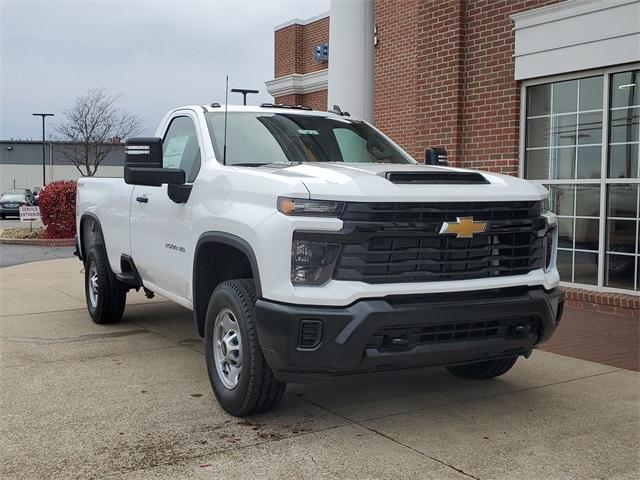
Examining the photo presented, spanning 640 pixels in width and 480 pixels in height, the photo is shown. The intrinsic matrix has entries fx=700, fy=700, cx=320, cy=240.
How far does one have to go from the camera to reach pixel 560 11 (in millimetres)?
7812

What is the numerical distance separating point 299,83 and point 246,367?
15.5m

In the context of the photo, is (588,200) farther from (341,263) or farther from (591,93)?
(341,263)

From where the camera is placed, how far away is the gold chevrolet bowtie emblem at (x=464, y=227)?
4.00 metres

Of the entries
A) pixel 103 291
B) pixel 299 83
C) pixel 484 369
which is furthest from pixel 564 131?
pixel 299 83

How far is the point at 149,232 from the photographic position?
19.1 feet

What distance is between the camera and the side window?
Answer: 211 inches

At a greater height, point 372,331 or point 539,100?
point 539,100

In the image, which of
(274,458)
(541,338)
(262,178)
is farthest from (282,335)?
(541,338)

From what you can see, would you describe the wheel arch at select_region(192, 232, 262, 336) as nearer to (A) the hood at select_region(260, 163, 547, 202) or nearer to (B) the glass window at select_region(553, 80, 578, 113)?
(A) the hood at select_region(260, 163, 547, 202)

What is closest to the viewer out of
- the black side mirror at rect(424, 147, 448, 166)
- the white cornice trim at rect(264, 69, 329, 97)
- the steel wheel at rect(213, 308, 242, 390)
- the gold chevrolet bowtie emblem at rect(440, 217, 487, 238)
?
the gold chevrolet bowtie emblem at rect(440, 217, 487, 238)

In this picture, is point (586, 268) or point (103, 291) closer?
point (103, 291)

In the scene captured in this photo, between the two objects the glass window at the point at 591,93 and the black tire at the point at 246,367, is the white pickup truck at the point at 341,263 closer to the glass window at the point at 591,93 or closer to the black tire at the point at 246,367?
the black tire at the point at 246,367

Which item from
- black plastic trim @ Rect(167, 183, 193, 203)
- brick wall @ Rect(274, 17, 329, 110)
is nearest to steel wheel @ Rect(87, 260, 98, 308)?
black plastic trim @ Rect(167, 183, 193, 203)

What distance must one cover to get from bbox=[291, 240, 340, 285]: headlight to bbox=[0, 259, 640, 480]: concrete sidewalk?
38.0 inches
